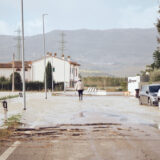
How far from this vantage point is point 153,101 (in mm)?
21078

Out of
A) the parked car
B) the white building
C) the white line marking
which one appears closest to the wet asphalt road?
the white line marking

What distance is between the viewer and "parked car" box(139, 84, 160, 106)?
69.3 ft

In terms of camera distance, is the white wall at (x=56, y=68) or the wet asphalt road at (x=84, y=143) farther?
the white wall at (x=56, y=68)

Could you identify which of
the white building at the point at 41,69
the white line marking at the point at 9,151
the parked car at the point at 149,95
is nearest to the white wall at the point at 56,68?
the white building at the point at 41,69

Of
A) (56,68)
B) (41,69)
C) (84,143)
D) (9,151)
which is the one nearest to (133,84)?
(84,143)

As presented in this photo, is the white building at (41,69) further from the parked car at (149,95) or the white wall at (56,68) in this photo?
the parked car at (149,95)

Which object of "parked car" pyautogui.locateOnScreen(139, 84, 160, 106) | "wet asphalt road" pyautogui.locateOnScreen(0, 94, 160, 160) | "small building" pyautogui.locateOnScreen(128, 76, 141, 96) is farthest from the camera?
"small building" pyautogui.locateOnScreen(128, 76, 141, 96)

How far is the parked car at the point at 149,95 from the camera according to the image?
21.1 m

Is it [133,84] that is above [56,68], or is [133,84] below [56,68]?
below

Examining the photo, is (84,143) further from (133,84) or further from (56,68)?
(56,68)

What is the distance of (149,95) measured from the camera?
21.8 meters

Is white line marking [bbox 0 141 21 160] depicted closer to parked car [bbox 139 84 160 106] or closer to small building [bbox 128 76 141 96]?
parked car [bbox 139 84 160 106]

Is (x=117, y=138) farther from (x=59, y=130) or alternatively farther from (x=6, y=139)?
(x=6, y=139)

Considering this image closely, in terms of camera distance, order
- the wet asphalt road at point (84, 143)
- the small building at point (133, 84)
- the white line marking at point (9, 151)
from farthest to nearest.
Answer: the small building at point (133, 84) < the wet asphalt road at point (84, 143) < the white line marking at point (9, 151)
